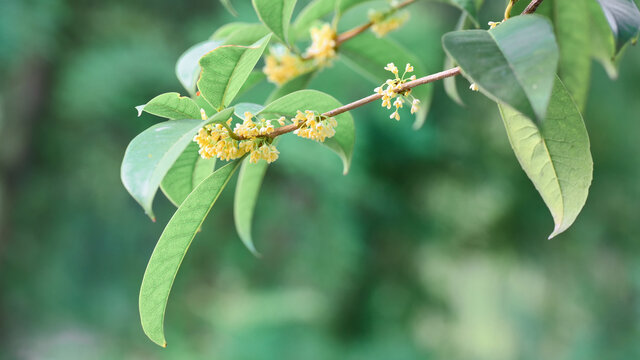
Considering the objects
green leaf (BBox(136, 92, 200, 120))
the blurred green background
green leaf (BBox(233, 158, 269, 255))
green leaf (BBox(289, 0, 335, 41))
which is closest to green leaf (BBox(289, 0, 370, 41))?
green leaf (BBox(289, 0, 335, 41))

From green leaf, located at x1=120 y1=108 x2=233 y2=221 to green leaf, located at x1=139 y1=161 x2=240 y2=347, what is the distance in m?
0.06

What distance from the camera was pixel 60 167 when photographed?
2.17 metres

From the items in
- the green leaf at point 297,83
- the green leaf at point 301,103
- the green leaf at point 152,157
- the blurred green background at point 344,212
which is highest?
the green leaf at point 152,157

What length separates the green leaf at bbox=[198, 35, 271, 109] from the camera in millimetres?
304

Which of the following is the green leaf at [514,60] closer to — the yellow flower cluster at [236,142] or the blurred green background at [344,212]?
the yellow flower cluster at [236,142]

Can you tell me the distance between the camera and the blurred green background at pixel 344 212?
1.88 m

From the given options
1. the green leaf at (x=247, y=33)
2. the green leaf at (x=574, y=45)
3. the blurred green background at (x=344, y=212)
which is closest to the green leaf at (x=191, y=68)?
the green leaf at (x=247, y=33)

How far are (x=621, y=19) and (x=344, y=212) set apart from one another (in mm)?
1649

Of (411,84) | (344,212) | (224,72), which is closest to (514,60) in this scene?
(411,84)

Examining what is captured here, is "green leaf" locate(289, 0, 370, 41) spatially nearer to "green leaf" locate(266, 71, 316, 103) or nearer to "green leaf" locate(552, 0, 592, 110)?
"green leaf" locate(266, 71, 316, 103)

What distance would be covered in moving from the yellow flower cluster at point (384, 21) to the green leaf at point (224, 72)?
22 centimetres

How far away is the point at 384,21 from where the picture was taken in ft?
1.63

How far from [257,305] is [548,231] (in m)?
1.12

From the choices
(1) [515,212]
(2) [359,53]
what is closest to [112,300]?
(1) [515,212]
